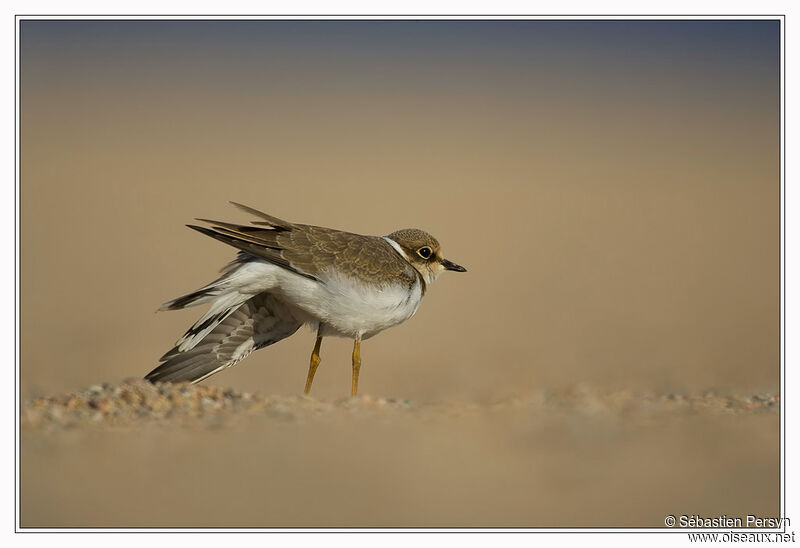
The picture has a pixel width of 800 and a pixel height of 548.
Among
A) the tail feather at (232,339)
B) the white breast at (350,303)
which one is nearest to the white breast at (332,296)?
the white breast at (350,303)

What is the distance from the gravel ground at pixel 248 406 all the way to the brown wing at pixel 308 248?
3.26 feet

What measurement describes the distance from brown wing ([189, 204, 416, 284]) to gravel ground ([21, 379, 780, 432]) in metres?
0.99

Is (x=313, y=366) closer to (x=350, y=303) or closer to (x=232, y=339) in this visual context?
(x=232, y=339)

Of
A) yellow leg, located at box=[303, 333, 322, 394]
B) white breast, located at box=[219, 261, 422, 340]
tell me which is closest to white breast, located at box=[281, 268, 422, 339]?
white breast, located at box=[219, 261, 422, 340]

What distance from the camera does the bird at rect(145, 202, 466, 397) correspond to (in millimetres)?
6559

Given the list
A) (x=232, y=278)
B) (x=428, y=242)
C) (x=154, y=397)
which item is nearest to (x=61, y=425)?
(x=154, y=397)

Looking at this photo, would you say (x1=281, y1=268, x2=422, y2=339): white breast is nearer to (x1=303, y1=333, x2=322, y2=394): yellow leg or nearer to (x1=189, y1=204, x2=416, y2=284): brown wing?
(x1=189, y1=204, x2=416, y2=284): brown wing

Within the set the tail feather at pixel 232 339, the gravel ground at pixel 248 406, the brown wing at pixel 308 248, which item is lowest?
the gravel ground at pixel 248 406

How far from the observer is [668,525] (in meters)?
4.94

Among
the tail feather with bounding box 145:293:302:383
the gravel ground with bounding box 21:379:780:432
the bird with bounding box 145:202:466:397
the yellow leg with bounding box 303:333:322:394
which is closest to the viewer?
the gravel ground with bounding box 21:379:780:432

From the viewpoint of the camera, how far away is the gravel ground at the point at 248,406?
5906 mm

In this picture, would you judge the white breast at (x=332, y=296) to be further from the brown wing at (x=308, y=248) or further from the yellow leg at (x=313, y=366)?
the yellow leg at (x=313, y=366)
